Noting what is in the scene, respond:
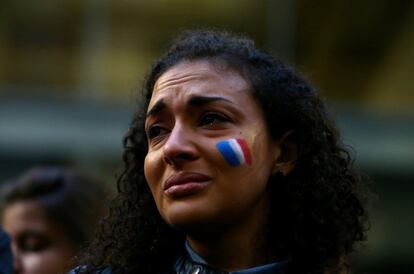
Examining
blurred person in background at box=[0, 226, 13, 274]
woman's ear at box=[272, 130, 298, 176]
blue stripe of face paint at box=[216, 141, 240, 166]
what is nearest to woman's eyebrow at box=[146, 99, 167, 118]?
blue stripe of face paint at box=[216, 141, 240, 166]

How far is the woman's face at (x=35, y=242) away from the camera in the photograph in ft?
16.3

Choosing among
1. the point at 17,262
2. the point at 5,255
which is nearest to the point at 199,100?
the point at 5,255

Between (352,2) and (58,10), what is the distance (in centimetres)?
338

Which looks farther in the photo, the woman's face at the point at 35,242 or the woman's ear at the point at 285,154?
the woman's face at the point at 35,242

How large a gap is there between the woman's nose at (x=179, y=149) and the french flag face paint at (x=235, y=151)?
81 mm

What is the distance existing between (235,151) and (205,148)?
0.29 feet

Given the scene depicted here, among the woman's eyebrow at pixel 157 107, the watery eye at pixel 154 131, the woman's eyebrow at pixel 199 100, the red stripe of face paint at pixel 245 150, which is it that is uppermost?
the woman's eyebrow at pixel 199 100

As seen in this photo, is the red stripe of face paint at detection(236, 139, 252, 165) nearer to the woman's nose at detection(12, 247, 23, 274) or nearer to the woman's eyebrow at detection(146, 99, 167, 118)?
the woman's eyebrow at detection(146, 99, 167, 118)

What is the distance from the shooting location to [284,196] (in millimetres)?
3504

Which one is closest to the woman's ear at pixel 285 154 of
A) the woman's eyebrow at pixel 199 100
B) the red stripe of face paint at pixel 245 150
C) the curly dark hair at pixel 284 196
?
the curly dark hair at pixel 284 196

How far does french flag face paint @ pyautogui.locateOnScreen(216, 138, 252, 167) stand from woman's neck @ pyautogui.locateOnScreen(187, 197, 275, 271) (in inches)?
6.9

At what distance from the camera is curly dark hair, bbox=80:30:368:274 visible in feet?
11.4

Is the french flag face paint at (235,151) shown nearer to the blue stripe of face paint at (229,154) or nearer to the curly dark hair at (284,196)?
the blue stripe of face paint at (229,154)

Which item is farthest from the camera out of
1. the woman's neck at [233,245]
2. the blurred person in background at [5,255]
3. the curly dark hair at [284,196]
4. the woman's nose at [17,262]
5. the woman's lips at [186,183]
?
the woman's nose at [17,262]
